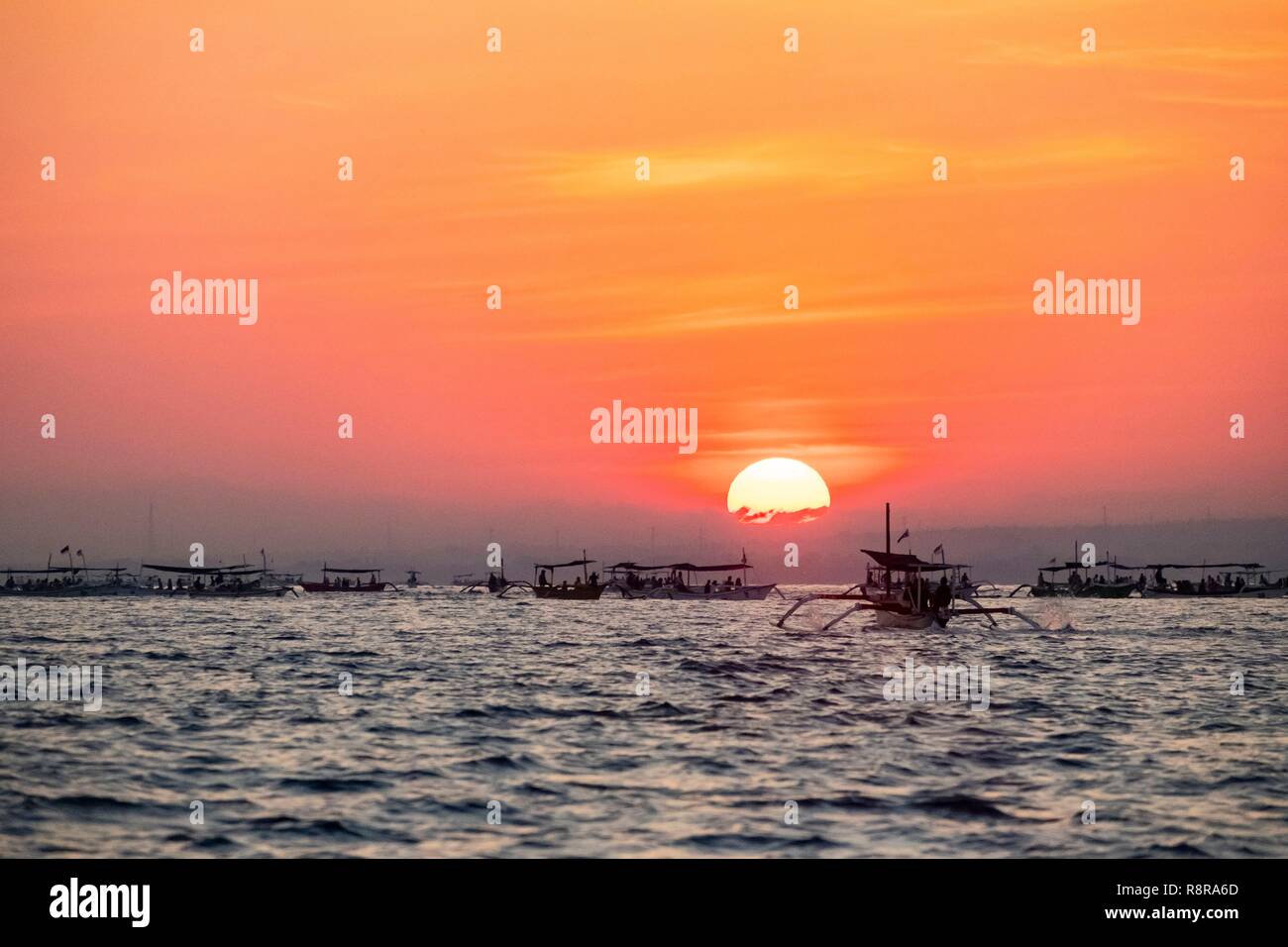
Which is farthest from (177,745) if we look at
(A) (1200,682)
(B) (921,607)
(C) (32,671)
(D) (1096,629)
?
(D) (1096,629)

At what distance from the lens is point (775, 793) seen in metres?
26.9

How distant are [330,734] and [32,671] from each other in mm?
31905

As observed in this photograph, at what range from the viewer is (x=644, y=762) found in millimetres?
30938

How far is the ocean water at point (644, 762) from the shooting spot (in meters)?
22.8

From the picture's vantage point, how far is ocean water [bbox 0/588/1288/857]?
74.9 ft

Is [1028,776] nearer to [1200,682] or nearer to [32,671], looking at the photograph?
[1200,682]

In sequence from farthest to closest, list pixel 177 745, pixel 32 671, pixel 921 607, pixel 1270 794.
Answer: pixel 921 607 → pixel 32 671 → pixel 177 745 → pixel 1270 794
